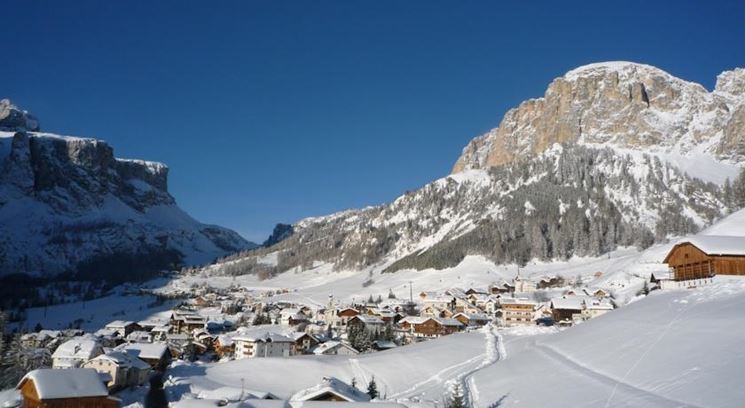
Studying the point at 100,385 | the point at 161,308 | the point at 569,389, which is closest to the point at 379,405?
the point at 569,389

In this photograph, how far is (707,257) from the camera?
1875 inches

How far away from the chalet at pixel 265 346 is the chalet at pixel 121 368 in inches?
634

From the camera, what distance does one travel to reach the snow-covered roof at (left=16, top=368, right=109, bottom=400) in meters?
32.7

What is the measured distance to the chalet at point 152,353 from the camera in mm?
60219

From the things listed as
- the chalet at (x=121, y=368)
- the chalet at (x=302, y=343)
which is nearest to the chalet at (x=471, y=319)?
the chalet at (x=302, y=343)

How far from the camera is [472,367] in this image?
4997cm

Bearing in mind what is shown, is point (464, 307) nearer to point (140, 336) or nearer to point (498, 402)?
point (140, 336)

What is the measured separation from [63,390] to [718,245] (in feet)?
157

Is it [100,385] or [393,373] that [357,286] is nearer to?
[393,373]

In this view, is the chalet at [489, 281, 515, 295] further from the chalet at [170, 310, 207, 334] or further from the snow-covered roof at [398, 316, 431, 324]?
the chalet at [170, 310, 207, 334]

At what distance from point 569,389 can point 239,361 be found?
38177 millimetres

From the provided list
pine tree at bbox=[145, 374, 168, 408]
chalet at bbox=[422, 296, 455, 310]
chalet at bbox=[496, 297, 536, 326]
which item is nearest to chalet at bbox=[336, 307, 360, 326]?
chalet at bbox=[422, 296, 455, 310]

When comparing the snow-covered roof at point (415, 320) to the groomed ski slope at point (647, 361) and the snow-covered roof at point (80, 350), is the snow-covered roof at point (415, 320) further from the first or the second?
the snow-covered roof at point (80, 350)

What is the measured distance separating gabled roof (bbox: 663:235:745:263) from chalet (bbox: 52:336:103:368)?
183 feet
